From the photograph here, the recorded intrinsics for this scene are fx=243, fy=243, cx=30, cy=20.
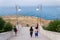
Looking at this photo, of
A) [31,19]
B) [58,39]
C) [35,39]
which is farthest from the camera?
[31,19]

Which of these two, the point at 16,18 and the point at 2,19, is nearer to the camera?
the point at 2,19

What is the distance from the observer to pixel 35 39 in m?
18.4

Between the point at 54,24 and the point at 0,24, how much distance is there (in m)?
7.80

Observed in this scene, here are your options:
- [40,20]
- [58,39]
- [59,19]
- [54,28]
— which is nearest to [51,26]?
[54,28]

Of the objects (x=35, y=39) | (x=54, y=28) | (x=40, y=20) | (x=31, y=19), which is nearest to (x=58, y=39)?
(x=35, y=39)

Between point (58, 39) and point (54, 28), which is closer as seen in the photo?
point (58, 39)

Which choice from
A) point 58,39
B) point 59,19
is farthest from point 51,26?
point 58,39

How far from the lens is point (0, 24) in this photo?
35.1 m

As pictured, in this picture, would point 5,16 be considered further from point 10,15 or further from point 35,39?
point 35,39

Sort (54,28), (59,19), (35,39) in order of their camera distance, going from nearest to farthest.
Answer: (35,39) < (54,28) < (59,19)

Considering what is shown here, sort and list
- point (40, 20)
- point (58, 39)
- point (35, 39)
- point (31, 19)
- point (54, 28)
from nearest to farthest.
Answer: point (58, 39) < point (35, 39) < point (54, 28) < point (40, 20) < point (31, 19)

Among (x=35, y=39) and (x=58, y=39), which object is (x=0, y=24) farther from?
(x=58, y=39)

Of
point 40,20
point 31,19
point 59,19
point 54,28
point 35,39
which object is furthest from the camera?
point 31,19

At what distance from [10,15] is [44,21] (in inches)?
242
